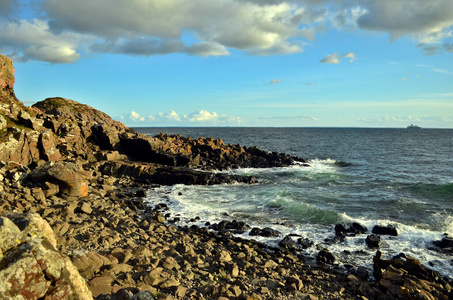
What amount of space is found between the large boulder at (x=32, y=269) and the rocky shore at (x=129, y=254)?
0.02 metres

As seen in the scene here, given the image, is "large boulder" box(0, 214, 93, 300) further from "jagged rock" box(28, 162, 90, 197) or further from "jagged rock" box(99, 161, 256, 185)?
"jagged rock" box(99, 161, 256, 185)


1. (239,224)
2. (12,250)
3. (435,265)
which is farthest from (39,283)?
(435,265)

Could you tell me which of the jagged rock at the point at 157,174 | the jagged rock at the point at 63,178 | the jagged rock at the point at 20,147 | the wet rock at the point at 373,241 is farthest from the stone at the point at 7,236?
the jagged rock at the point at 157,174

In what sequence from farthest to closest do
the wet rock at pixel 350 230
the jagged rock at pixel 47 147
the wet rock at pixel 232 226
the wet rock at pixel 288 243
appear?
the jagged rock at pixel 47 147 → the wet rock at pixel 232 226 → the wet rock at pixel 350 230 → the wet rock at pixel 288 243

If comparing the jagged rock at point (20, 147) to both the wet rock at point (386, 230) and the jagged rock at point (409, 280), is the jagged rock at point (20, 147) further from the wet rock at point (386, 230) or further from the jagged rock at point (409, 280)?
the wet rock at point (386, 230)

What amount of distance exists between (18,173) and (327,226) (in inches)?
935

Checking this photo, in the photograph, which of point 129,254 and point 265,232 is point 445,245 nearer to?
point 265,232

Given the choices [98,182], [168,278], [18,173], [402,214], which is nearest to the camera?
[168,278]

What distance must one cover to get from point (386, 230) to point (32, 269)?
2041 cm

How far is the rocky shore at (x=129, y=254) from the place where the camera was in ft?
20.4

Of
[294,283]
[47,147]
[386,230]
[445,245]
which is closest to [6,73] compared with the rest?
[47,147]

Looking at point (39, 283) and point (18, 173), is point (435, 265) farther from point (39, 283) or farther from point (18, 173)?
point (18, 173)

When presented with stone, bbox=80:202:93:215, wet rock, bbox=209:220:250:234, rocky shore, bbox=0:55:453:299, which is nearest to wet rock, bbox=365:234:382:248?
rocky shore, bbox=0:55:453:299

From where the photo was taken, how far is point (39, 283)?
5777 millimetres
